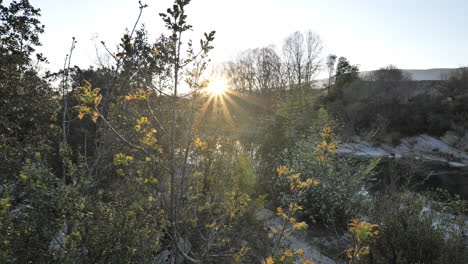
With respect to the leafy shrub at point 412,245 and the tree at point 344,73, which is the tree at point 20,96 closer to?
the leafy shrub at point 412,245

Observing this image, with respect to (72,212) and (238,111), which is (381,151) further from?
(72,212)

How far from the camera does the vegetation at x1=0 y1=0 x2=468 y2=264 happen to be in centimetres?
175

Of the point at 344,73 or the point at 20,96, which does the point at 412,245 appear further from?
the point at 344,73

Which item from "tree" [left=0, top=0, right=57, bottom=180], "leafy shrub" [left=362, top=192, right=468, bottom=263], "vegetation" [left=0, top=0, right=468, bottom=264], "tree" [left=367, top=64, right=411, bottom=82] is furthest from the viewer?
"tree" [left=367, top=64, right=411, bottom=82]

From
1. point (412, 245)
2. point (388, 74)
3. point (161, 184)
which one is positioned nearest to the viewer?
point (412, 245)

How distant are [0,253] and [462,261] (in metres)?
4.28

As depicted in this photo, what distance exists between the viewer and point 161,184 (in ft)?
12.4

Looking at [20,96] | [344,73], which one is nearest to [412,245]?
[20,96]

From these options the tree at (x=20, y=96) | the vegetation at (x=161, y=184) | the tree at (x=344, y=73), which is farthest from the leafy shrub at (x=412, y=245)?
the tree at (x=344, y=73)

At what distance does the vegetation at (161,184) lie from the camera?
175cm

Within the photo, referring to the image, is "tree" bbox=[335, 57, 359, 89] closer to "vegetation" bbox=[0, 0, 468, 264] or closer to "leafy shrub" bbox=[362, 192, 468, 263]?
"vegetation" bbox=[0, 0, 468, 264]

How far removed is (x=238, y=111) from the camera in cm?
2883

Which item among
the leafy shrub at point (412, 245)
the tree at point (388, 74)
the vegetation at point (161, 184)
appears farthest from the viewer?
the tree at point (388, 74)

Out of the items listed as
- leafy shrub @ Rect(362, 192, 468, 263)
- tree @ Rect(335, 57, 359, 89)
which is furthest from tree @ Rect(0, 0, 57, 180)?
tree @ Rect(335, 57, 359, 89)
